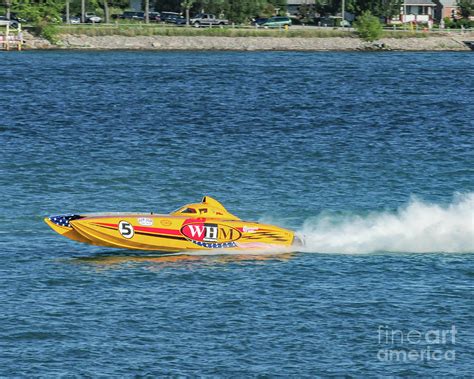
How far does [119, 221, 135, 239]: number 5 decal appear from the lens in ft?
103

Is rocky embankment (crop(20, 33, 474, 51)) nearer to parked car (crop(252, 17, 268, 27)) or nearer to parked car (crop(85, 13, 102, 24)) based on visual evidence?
parked car (crop(252, 17, 268, 27))

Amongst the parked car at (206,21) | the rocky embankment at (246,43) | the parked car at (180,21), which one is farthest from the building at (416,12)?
the parked car at (180,21)

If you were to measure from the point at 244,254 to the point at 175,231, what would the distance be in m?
2.30

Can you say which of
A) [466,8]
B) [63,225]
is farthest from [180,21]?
[63,225]

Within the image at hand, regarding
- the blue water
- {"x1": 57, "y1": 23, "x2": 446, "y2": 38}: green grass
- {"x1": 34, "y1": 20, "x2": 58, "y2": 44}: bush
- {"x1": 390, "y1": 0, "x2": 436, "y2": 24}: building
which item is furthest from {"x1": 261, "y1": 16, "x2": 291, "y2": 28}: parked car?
the blue water

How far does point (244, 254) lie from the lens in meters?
32.2

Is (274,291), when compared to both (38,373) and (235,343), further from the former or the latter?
(38,373)

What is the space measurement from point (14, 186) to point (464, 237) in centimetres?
1809

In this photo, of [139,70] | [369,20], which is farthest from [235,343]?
[369,20]

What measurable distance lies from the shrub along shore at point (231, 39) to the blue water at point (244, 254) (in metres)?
47.2

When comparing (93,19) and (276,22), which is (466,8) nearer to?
(276,22)

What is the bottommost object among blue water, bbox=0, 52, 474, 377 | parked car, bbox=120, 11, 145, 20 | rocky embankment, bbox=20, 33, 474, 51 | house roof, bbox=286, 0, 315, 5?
blue water, bbox=0, 52, 474, 377

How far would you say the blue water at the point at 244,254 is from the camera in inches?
947

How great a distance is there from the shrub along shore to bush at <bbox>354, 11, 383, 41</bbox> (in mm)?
1131
